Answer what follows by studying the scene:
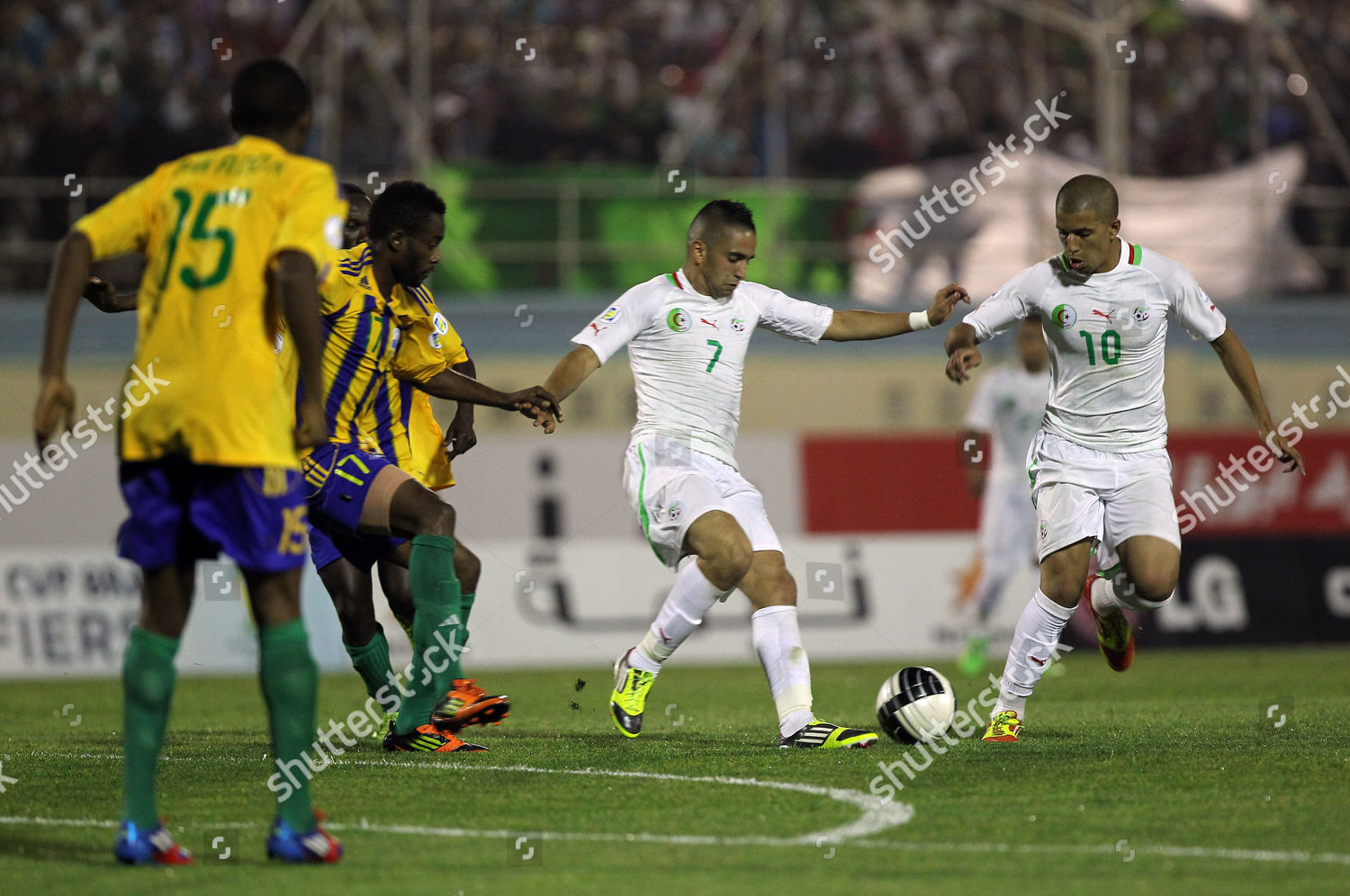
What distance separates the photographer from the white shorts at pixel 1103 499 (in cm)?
721

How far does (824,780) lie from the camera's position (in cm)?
582

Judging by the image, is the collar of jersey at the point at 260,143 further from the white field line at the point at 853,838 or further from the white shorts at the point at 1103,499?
the white shorts at the point at 1103,499

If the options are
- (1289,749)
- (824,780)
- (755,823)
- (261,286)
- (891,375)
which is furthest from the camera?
(891,375)

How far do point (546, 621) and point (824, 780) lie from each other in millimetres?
8193

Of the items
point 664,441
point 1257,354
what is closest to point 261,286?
point 664,441

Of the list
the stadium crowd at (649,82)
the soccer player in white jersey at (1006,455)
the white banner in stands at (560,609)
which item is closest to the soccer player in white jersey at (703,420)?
the soccer player in white jersey at (1006,455)

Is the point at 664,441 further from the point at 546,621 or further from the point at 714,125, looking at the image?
the point at 714,125

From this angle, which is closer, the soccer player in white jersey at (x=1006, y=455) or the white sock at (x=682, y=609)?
the white sock at (x=682, y=609)

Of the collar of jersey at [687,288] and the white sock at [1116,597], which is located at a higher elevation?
the collar of jersey at [687,288]

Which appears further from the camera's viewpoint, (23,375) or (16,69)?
(16,69)

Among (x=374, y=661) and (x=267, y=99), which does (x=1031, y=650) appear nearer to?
(x=374, y=661)

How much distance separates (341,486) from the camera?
22.8 ft

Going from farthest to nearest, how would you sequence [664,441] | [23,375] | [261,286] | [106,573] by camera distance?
1. [23,375]
2. [106,573]
3. [664,441]
4. [261,286]

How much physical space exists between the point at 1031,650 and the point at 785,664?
108cm
